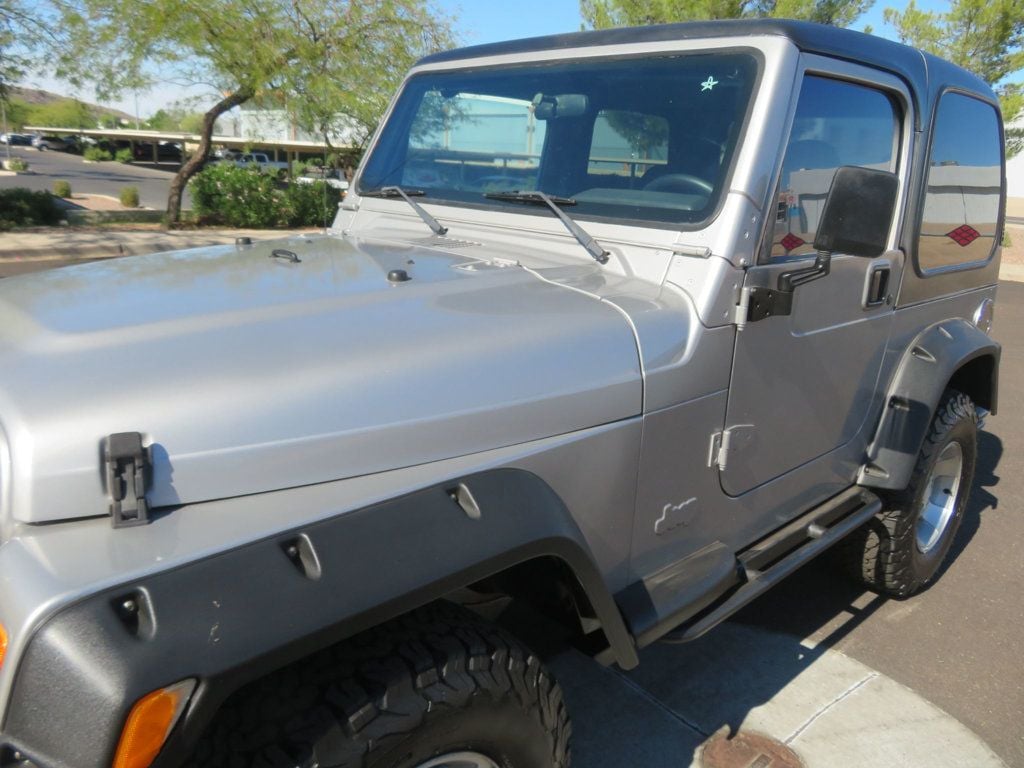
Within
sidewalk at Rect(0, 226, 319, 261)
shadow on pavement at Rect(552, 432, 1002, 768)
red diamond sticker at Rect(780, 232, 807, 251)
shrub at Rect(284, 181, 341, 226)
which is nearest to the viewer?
red diamond sticker at Rect(780, 232, 807, 251)

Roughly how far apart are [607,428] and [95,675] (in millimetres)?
1117

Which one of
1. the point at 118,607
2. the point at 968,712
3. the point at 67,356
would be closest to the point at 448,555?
the point at 118,607

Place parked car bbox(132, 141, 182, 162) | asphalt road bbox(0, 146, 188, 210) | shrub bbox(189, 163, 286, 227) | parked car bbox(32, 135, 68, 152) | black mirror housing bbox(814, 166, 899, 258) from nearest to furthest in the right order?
black mirror housing bbox(814, 166, 899, 258)
shrub bbox(189, 163, 286, 227)
asphalt road bbox(0, 146, 188, 210)
parked car bbox(132, 141, 182, 162)
parked car bbox(32, 135, 68, 152)

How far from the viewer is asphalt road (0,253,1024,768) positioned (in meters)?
2.86

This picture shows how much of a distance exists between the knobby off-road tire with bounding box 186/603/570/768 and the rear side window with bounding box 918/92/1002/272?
2220 millimetres

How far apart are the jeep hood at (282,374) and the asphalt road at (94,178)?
2560cm

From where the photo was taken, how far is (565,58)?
2.60 m

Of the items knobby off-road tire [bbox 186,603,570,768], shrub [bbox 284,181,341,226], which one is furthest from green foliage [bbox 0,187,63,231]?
knobby off-road tire [bbox 186,603,570,768]

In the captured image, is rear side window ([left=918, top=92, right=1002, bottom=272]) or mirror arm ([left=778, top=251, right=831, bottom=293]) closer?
mirror arm ([left=778, top=251, right=831, bottom=293])

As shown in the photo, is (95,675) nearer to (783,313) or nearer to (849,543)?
(783,313)

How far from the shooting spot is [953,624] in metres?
3.36

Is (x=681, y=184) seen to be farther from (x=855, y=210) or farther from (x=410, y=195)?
(x=410, y=195)

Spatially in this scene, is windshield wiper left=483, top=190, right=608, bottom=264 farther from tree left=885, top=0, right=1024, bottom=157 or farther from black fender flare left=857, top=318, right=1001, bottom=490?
tree left=885, top=0, right=1024, bottom=157

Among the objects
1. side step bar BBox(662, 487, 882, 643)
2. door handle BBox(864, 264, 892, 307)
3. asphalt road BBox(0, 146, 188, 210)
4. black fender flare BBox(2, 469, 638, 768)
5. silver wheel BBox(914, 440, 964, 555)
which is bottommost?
asphalt road BBox(0, 146, 188, 210)
